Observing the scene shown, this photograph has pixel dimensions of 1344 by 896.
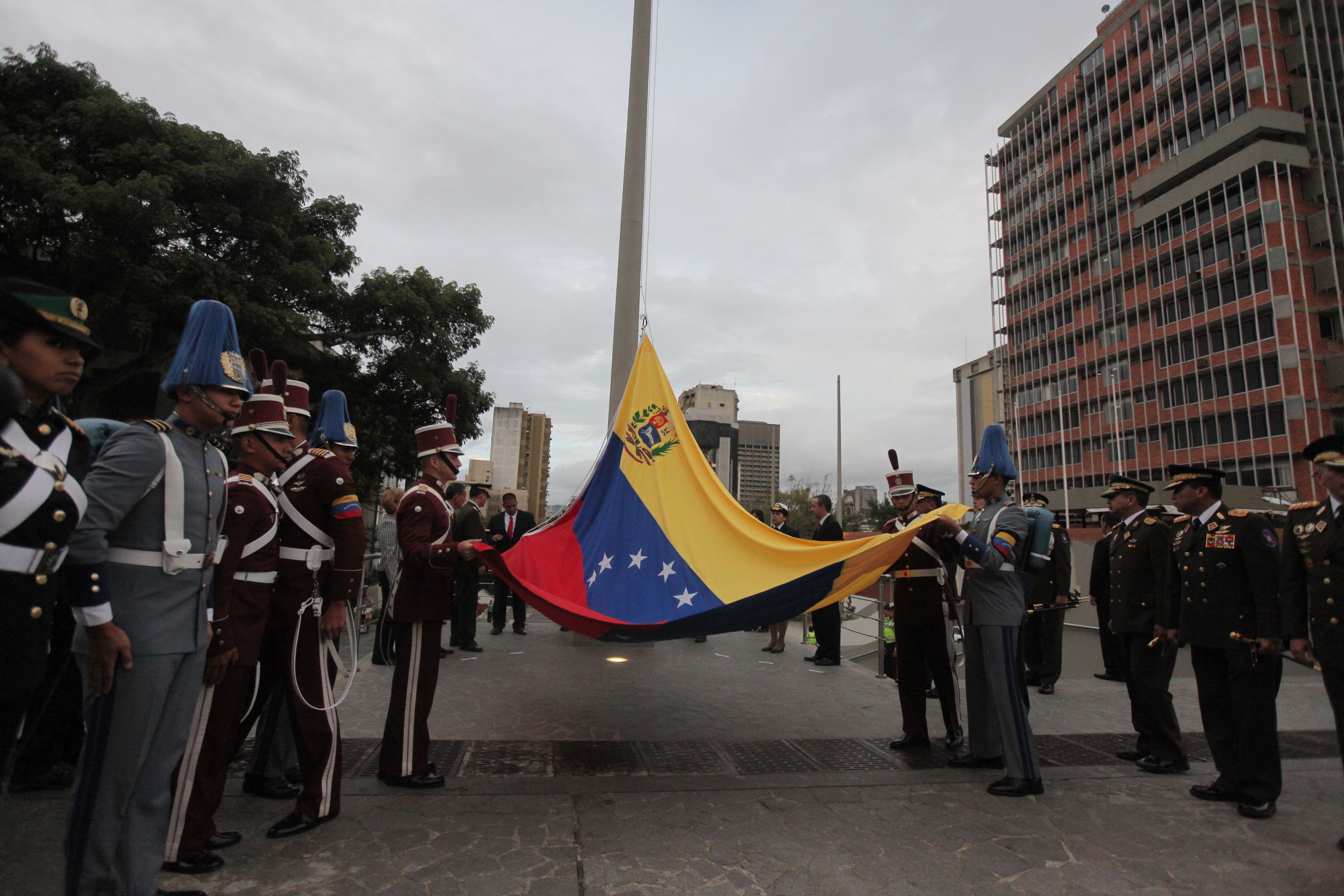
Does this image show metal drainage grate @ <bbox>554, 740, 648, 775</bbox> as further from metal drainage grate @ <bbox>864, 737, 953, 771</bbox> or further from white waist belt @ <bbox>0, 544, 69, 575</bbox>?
white waist belt @ <bbox>0, 544, 69, 575</bbox>

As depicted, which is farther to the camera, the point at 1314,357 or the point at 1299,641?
the point at 1314,357

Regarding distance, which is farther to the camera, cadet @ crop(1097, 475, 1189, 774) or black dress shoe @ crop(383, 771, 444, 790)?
cadet @ crop(1097, 475, 1189, 774)

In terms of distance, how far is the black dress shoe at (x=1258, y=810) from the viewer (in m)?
4.02

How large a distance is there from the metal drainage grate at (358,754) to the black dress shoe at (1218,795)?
5.10 meters

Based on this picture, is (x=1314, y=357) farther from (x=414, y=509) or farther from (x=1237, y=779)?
(x=414, y=509)

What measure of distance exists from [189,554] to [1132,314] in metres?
65.1

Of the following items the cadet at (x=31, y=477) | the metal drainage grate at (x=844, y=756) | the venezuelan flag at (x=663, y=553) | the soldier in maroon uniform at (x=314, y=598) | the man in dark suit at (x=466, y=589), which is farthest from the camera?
the man in dark suit at (x=466, y=589)

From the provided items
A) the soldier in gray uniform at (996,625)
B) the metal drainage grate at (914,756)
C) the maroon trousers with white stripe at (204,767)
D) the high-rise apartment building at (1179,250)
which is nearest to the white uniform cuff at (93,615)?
the maroon trousers with white stripe at (204,767)

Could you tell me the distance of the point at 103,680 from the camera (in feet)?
8.20

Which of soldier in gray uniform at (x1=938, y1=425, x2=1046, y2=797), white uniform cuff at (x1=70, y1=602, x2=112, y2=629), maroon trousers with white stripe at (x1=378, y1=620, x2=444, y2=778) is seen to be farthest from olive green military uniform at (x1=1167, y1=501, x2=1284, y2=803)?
white uniform cuff at (x1=70, y1=602, x2=112, y2=629)

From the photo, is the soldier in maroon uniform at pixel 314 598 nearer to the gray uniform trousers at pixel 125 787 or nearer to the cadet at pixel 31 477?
the gray uniform trousers at pixel 125 787

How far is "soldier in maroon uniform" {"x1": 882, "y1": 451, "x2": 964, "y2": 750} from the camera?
5324 mm

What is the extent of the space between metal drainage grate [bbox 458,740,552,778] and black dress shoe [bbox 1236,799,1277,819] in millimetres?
4067

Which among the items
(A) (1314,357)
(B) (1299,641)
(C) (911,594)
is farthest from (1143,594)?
(A) (1314,357)
